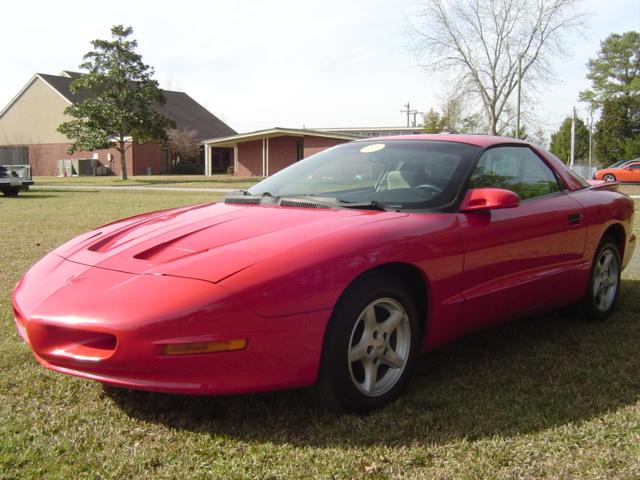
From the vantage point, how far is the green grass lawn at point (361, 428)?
2406 mm

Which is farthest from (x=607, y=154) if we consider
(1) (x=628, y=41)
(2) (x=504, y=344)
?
(2) (x=504, y=344)

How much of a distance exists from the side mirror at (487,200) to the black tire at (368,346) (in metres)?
0.65

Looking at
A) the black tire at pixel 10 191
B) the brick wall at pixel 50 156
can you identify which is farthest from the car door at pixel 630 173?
the brick wall at pixel 50 156

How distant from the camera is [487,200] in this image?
10.9ft

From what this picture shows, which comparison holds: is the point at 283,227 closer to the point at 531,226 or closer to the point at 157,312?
the point at 157,312

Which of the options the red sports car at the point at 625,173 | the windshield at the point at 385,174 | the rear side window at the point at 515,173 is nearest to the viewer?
the windshield at the point at 385,174

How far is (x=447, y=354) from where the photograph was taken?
149 inches

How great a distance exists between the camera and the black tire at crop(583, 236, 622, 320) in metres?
4.43

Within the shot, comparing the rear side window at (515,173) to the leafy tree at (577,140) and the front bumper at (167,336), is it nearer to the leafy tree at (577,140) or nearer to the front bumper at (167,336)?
the front bumper at (167,336)

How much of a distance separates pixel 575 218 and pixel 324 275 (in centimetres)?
225

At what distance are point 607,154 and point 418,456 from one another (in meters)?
55.5

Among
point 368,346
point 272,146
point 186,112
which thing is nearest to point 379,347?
point 368,346

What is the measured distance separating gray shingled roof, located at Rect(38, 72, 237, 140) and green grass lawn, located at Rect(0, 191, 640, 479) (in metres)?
53.6

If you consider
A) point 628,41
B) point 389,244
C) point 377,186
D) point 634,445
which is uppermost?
point 628,41
